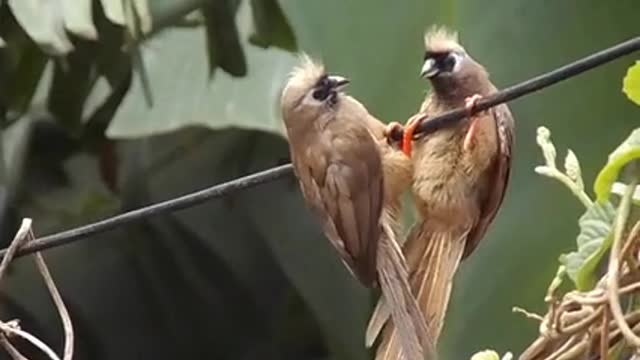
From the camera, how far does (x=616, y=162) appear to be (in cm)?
101

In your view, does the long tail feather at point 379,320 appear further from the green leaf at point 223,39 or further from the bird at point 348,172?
the green leaf at point 223,39

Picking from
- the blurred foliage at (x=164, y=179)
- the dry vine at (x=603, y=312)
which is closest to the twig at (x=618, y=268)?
the dry vine at (x=603, y=312)

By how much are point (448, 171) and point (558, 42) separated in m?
0.51

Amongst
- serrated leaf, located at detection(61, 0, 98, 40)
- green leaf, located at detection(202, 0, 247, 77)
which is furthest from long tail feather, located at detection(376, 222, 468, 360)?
green leaf, located at detection(202, 0, 247, 77)

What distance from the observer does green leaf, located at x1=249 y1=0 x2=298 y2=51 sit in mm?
2428

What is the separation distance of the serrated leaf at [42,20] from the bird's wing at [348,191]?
1.11 m

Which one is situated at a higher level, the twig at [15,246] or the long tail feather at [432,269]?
the twig at [15,246]

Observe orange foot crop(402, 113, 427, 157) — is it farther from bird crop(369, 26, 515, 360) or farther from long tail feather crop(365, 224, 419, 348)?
long tail feather crop(365, 224, 419, 348)

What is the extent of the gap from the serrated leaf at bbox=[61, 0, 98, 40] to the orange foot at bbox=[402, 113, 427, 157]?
3.59 feet

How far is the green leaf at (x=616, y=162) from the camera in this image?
39.2 inches

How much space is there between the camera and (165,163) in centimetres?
280

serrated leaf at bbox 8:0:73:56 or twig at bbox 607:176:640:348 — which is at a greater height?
twig at bbox 607:176:640:348

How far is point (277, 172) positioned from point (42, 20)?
4.36 ft

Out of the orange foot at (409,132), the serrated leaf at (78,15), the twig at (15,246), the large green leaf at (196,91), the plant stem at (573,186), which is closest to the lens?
the plant stem at (573,186)
